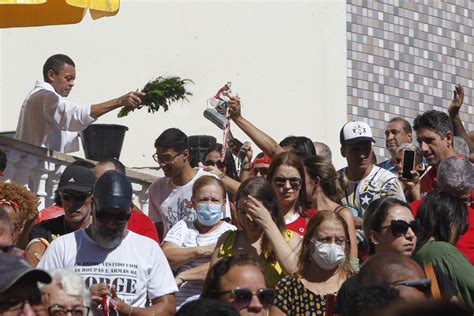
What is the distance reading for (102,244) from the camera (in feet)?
25.7

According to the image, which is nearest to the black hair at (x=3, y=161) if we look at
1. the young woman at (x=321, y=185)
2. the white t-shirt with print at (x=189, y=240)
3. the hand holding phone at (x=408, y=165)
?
the white t-shirt with print at (x=189, y=240)

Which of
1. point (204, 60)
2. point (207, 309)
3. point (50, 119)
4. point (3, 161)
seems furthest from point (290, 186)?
point (204, 60)

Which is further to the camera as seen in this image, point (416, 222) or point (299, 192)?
point (299, 192)

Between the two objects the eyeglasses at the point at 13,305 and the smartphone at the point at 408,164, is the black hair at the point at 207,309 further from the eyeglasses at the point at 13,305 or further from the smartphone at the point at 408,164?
the smartphone at the point at 408,164

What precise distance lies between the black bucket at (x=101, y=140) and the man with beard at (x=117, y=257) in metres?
5.10

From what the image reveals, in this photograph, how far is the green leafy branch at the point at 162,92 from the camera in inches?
550

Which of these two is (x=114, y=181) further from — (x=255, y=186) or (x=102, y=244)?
(x=255, y=186)

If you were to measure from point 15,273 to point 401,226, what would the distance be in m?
3.45

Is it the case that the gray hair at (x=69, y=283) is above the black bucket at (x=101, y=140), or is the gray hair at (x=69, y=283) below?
below

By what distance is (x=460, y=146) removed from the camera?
34.9ft

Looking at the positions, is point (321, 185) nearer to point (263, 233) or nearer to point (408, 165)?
point (408, 165)

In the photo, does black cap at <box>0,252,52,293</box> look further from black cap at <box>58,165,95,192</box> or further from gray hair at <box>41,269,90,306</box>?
black cap at <box>58,165,95,192</box>

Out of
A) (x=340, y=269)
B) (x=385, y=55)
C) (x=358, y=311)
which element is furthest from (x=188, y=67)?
(x=358, y=311)

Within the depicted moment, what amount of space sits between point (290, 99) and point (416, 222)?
25.9ft
